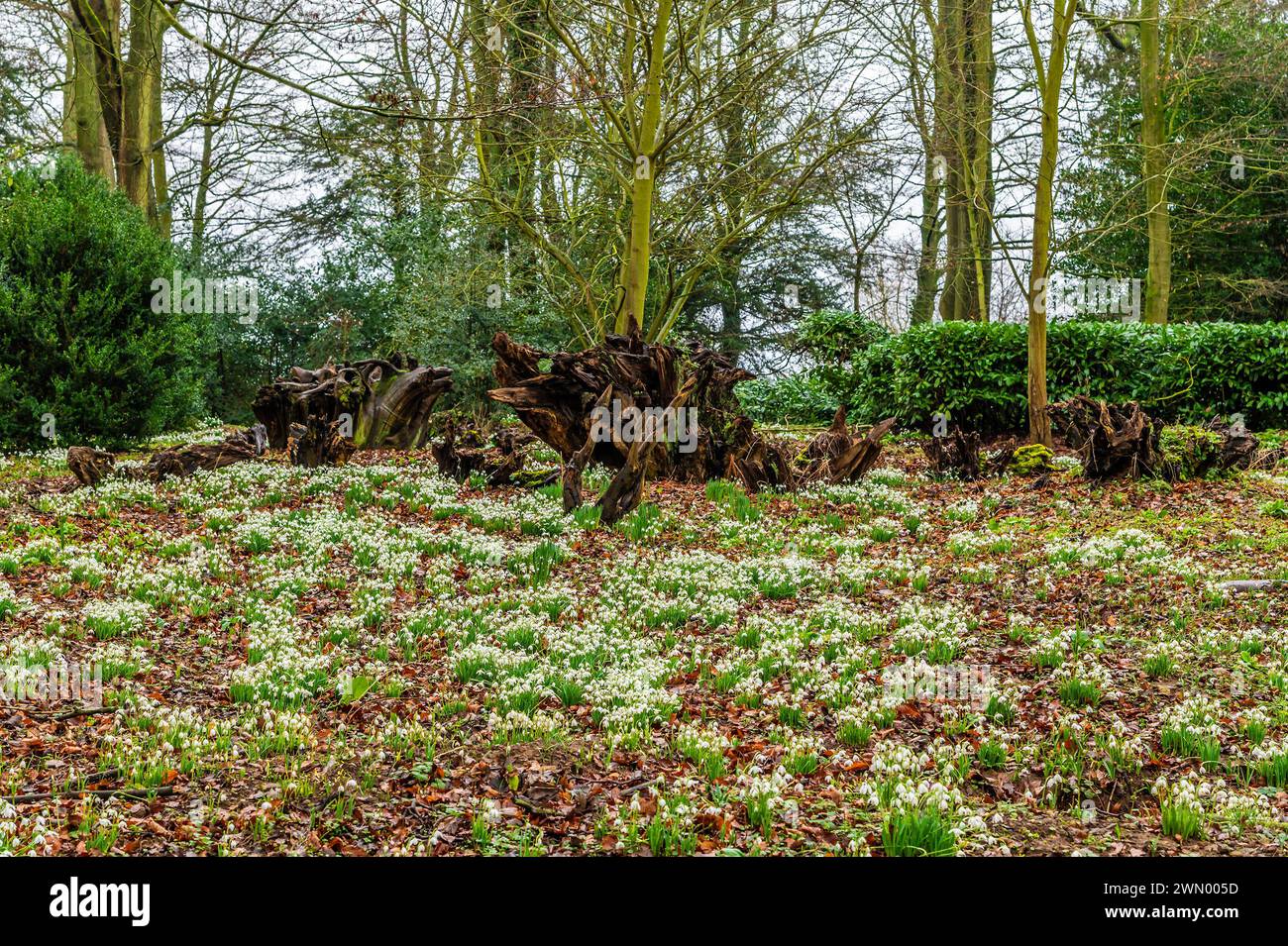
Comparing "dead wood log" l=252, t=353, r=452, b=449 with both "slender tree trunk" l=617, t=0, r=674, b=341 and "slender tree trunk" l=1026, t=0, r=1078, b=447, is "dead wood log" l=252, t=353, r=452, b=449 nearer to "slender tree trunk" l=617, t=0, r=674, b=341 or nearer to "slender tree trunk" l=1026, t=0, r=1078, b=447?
"slender tree trunk" l=617, t=0, r=674, b=341

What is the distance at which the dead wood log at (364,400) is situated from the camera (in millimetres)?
15953

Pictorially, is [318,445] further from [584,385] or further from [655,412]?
[655,412]

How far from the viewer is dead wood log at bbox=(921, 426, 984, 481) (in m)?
15.1

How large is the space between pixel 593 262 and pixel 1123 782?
20.8 m

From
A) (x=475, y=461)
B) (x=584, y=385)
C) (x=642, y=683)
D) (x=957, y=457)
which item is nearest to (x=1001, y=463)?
(x=957, y=457)

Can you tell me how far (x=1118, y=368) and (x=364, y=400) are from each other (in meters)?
14.7

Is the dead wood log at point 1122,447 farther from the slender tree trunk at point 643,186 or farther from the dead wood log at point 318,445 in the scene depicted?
the dead wood log at point 318,445

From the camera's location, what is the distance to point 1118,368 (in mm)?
19875

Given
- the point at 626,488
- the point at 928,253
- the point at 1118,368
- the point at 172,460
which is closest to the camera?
the point at 626,488

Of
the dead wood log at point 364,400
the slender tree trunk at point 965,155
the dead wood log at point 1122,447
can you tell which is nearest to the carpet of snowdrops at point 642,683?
the dead wood log at point 1122,447

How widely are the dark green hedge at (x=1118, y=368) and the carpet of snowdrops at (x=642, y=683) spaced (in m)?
8.29

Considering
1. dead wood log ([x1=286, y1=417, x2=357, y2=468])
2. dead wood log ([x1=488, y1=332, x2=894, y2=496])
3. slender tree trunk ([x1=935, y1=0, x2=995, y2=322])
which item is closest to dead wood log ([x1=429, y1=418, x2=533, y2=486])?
dead wood log ([x1=488, y1=332, x2=894, y2=496])
